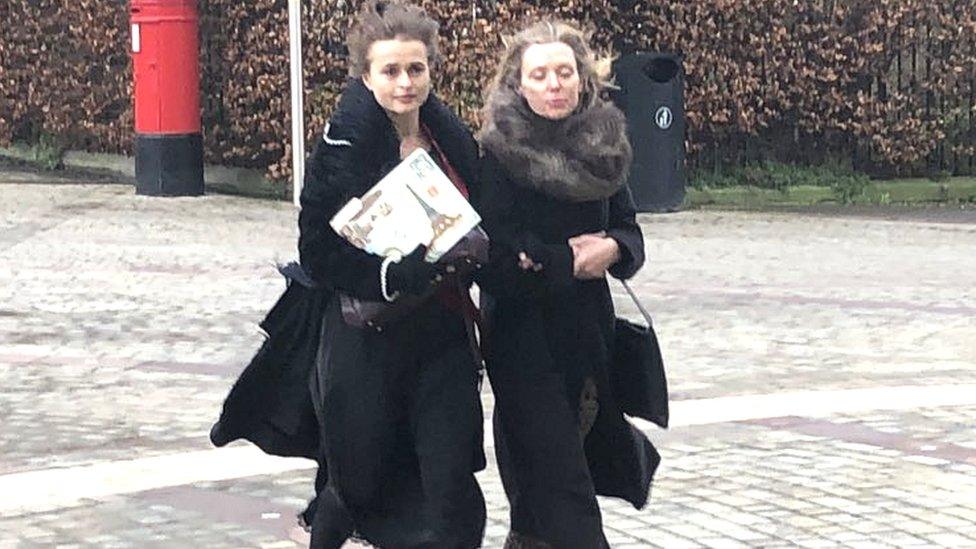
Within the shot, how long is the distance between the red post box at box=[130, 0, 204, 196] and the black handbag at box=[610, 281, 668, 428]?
1071 centimetres

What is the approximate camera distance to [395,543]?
15.1 feet

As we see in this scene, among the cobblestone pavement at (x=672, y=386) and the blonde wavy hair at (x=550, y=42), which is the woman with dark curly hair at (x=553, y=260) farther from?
the cobblestone pavement at (x=672, y=386)

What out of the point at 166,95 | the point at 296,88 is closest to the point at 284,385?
the point at 296,88

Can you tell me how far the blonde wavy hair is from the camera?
4.57 metres

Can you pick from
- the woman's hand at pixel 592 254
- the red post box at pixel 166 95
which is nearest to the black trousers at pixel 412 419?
the woman's hand at pixel 592 254

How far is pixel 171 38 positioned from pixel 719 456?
934cm

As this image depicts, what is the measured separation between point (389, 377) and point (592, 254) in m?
0.60

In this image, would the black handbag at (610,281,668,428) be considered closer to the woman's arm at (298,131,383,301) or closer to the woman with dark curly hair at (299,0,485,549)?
the woman with dark curly hair at (299,0,485,549)

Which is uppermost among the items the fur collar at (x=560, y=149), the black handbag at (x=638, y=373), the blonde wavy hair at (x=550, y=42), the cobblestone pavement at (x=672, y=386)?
the blonde wavy hair at (x=550, y=42)

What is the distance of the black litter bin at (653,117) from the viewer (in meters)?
14.7

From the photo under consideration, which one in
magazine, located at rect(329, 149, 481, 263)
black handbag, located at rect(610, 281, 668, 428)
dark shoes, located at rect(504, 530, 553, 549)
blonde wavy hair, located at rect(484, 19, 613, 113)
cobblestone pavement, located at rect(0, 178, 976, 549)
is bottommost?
cobblestone pavement, located at rect(0, 178, 976, 549)

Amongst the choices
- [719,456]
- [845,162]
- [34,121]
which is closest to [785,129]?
[845,162]

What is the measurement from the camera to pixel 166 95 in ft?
49.0

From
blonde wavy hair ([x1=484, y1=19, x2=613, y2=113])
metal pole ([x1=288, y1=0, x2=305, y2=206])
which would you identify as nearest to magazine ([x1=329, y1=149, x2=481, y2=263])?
blonde wavy hair ([x1=484, y1=19, x2=613, y2=113])
